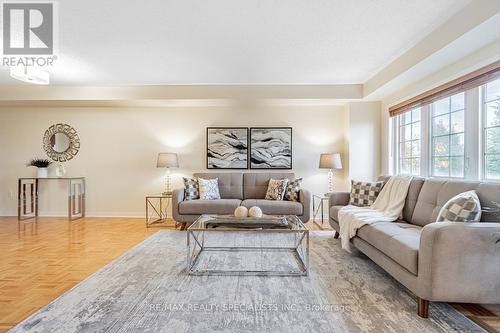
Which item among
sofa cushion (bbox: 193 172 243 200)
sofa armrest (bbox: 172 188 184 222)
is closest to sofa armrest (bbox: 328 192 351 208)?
sofa cushion (bbox: 193 172 243 200)

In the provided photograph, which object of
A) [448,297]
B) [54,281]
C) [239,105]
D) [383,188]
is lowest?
[54,281]

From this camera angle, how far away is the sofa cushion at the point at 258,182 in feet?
16.4

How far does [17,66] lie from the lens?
359 cm

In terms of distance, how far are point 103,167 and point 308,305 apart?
4.91 m

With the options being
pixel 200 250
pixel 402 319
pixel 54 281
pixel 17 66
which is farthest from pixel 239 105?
pixel 402 319

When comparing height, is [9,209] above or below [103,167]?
below

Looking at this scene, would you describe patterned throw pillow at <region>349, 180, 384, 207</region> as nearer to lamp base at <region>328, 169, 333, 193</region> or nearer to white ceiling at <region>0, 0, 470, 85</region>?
lamp base at <region>328, 169, 333, 193</region>

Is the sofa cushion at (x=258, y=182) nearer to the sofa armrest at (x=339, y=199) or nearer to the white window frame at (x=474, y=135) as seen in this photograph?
the sofa armrest at (x=339, y=199)

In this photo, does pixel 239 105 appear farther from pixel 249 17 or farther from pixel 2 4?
pixel 2 4

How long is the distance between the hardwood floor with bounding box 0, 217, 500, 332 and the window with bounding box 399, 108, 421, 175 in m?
1.61

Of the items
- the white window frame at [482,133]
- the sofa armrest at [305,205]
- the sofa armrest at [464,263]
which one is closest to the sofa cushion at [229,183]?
the sofa armrest at [305,205]

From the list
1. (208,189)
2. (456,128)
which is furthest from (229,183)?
(456,128)

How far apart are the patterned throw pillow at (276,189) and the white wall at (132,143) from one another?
0.77 metres

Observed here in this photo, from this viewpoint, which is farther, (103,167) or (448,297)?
(103,167)
